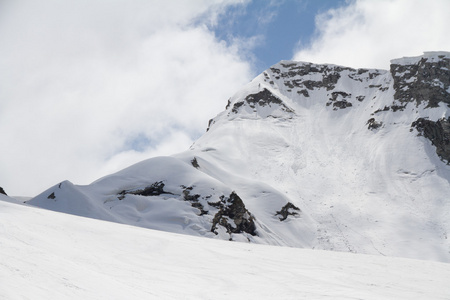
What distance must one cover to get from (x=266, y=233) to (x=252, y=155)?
2532 centimetres

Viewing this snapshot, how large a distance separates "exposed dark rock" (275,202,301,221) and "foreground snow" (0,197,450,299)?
2755 centimetres

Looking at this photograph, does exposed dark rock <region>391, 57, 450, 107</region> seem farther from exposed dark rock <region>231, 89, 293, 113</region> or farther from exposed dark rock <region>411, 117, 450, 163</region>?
exposed dark rock <region>231, 89, 293, 113</region>

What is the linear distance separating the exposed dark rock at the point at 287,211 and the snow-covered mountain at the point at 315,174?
0.51 ft

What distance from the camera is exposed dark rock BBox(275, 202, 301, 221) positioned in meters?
40.0

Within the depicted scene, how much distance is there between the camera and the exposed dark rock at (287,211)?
4005 centimetres

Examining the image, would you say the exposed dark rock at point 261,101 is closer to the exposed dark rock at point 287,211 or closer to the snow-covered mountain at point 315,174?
the snow-covered mountain at point 315,174

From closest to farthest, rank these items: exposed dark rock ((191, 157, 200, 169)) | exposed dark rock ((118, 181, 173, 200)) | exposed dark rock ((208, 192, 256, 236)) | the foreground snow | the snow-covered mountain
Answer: the foreground snow < exposed dark rock ((208, 192, 256, 236)) < the snow-covered mountain < exposed dark rock ((118, 181, 173, 200)) < exposed dark rock ((191, 157, 200, 169))

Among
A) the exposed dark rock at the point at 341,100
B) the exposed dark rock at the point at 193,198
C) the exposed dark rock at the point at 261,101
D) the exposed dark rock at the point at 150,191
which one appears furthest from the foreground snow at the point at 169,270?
the exposed dark rock at the point at 341,100

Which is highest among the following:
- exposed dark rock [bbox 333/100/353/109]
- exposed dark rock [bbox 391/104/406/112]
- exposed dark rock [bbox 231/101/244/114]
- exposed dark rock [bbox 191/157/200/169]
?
exposed dark rock [bbox 333/100/353/109]

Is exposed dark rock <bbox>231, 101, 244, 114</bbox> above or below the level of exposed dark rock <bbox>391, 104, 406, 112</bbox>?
below

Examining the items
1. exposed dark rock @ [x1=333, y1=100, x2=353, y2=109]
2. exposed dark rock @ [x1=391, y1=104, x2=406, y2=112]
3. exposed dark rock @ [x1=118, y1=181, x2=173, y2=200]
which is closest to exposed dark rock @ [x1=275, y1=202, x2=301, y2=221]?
exposed dark rock @ [x1=118, y1=181, x2=173, y2=200]

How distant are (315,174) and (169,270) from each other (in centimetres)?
4746

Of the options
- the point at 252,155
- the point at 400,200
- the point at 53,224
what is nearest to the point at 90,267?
the point at 53,224

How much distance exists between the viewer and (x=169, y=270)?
8625 mm
